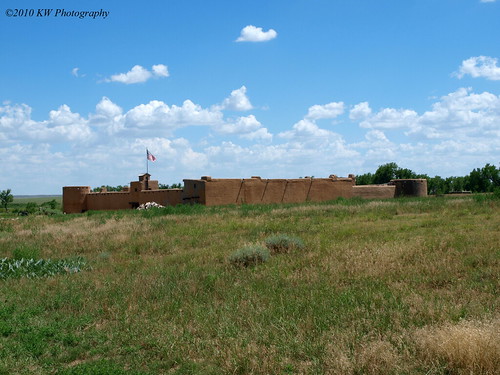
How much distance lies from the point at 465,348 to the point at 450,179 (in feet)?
179

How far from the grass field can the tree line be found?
133ft

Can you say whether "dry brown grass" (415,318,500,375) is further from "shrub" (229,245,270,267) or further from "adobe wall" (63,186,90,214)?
"adobe wall" (63,186,90,214)

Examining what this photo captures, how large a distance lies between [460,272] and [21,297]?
25.0 ft

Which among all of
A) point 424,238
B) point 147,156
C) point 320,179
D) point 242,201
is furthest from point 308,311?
point 147,156

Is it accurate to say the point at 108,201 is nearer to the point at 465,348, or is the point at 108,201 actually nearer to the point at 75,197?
the point at 75,197

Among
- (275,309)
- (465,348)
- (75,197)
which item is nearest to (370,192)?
(75,197)

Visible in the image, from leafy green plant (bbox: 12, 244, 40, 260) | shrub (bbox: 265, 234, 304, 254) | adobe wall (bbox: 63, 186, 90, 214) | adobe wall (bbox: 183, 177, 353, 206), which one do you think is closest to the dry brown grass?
shrub (bbox: 265, 234, 304, 254)

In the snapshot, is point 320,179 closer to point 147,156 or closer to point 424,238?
point 147,156

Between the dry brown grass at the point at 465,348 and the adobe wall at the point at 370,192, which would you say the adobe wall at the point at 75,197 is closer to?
the adobe wall at the point at 370,192

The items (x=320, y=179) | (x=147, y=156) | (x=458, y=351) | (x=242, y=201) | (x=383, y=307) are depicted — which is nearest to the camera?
(x=458, y=351)

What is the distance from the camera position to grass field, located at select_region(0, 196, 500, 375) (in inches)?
197

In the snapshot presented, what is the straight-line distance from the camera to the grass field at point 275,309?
500cm

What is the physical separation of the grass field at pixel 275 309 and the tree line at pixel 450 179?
40.6 meters

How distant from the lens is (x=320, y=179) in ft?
106
